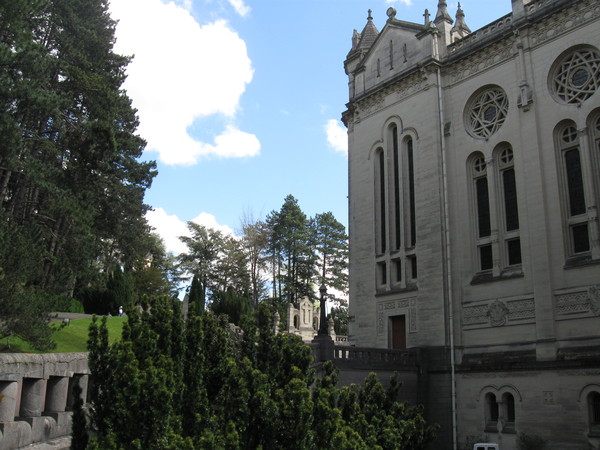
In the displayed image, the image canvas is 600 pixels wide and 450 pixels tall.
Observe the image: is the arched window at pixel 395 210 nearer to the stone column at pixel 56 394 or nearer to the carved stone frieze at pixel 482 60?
the carved stone frieze at pixel 482 60

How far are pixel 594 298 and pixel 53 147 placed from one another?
70.8ft

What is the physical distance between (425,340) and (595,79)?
13041 millimetres

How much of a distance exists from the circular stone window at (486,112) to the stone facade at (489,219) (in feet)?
0.21

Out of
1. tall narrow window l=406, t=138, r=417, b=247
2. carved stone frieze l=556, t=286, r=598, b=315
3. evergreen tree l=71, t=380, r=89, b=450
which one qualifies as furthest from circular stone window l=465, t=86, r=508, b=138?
evergreen tree l=71, t=380, r=89, b=450

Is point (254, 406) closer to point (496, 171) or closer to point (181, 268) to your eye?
point (496, 171)

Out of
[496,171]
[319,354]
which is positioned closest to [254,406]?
[319,354]

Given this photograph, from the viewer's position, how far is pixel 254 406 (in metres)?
8.23

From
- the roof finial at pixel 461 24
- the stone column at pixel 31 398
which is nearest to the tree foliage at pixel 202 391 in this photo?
the stone column at pixel 31 398

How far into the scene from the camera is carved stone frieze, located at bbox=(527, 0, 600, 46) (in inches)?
883

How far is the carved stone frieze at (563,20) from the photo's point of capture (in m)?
22.4

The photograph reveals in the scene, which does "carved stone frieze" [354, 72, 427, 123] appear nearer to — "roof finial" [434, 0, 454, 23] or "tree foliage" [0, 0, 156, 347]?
"roof finial" [434, 0, 454, 23]

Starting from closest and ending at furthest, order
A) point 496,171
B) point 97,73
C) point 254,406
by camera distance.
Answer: point 254,406, point 496,171, point 97,73

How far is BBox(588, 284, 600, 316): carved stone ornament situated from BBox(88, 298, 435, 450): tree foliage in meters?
14.1

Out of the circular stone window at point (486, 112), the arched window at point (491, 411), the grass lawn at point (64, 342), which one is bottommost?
the arched window at point (491, 411)
